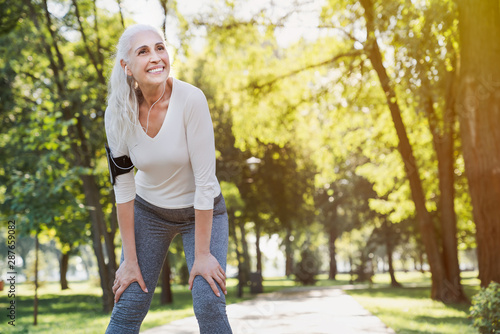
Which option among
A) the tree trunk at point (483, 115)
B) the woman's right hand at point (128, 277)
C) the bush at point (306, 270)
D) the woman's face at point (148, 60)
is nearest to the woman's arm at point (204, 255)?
the woman's right hand at point (128, 277)

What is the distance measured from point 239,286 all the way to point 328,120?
6.43 metres

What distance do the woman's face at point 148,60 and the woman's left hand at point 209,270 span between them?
2.64 ft

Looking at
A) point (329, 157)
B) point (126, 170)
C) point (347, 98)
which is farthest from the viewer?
point (329, 157)

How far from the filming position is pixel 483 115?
855 centimetres

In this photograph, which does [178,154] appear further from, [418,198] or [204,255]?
[418,198]

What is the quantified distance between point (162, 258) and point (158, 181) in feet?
1.20

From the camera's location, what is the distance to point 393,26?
1036 centimetres

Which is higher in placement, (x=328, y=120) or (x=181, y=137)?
(x=328, y=120)

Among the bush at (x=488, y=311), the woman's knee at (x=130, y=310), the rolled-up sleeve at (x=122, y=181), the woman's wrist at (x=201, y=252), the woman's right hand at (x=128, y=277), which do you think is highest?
the rolled-up sleeve at (x=122, y=181)

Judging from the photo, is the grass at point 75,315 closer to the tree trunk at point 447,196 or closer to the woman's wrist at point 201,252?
the tree trunk at point 447,196

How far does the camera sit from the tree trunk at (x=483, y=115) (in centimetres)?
840

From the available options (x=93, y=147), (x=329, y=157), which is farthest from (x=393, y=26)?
(x=93, y=147)

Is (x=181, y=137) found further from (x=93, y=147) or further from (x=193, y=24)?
(x=93, y=147)

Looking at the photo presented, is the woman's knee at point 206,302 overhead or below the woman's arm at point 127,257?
below
